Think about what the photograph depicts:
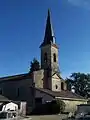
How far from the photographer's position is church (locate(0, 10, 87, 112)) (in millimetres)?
52656

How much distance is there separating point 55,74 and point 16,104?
17.7 m

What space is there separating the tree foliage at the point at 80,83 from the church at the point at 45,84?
997 inches

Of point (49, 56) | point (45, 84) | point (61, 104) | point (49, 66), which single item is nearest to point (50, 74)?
point (49, 66)

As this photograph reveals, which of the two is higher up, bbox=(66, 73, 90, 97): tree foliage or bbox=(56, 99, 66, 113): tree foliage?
bbox=(66, 73, 90, 97): tree foliage

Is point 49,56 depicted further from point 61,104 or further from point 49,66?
point 61,104

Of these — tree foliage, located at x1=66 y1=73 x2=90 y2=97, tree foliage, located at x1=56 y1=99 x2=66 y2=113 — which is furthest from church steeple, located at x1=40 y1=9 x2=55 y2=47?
tree foliage, located at x1=66 y1=73 x2=90 y2=97

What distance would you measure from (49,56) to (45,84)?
6.63 metres

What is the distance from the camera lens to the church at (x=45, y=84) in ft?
173

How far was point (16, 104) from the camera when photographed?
44.9m

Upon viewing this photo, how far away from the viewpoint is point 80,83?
90.2 metres

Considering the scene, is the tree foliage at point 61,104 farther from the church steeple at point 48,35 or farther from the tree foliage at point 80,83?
the tree foliage at point 80,83

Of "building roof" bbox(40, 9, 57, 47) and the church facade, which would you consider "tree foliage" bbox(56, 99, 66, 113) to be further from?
"building roof" bbox(40, 9, 57, 47)

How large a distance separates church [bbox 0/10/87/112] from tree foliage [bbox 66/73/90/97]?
2534cm

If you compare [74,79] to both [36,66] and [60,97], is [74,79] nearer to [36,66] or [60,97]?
[36,66]
